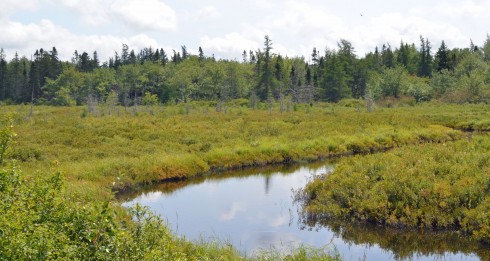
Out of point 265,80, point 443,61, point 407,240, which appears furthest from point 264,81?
point 407,240

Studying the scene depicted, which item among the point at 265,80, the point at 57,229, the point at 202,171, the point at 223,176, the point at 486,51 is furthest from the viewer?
the point at 486,51

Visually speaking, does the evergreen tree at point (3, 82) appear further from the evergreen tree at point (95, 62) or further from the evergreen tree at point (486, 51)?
the evergreen tree at point (486, 51)

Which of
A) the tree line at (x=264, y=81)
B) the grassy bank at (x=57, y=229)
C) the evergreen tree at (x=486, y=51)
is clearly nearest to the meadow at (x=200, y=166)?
the grassy bank at (x=57, y=229)

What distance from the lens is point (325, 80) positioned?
10012 centimetres

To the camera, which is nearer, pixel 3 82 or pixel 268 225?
pixel 268 225

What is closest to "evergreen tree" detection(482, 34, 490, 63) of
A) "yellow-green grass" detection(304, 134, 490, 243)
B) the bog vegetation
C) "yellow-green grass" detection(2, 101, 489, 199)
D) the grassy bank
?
the bog vegetation

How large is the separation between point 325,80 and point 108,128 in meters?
69.6

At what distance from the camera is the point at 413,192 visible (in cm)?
1762

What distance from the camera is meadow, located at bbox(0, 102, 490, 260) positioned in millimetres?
8875

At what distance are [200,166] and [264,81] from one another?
72.6m

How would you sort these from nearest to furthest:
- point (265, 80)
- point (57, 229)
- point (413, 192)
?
point (57, 229)
point (413, 192)
point (265, 80)

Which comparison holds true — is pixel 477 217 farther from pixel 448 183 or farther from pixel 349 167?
pixel 349 167

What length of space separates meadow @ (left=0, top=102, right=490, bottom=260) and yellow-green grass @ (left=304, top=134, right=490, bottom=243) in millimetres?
45

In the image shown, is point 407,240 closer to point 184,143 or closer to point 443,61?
point 184,143
